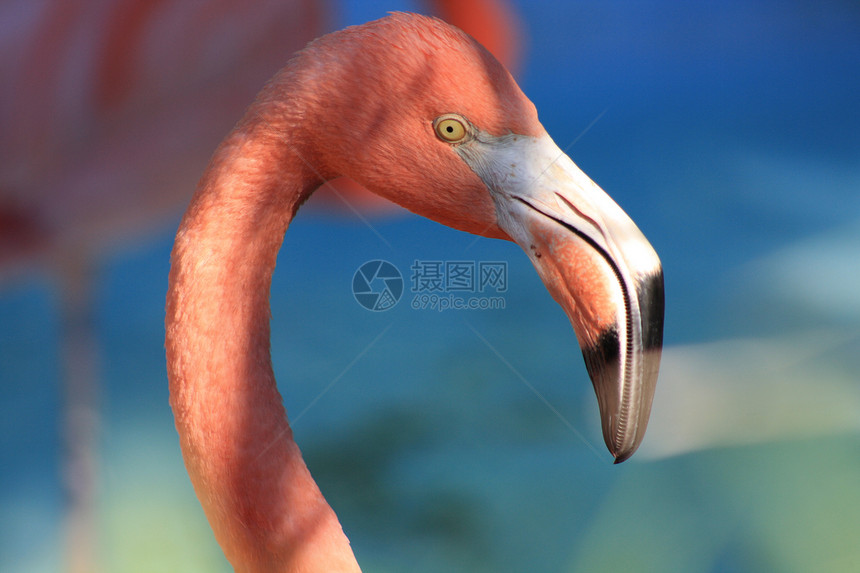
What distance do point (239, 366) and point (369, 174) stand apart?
407 millimetres

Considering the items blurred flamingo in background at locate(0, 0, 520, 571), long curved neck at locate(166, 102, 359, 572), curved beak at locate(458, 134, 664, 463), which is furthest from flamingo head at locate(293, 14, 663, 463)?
blurred flamingo in background at locate(0, 0, 520, 571)

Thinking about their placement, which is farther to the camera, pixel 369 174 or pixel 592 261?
pixel 369 174

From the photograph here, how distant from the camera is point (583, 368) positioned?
1545mm

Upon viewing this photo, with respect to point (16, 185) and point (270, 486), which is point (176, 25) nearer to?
point (16, 185)

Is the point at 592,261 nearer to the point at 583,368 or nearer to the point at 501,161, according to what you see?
the point at 501,161

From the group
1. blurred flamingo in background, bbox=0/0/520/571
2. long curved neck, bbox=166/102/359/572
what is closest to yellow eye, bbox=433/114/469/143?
long curved neck, bbox=166/102/359/572

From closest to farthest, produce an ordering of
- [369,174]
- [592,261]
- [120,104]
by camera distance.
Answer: [592,261]
[369,174]
[120,104]

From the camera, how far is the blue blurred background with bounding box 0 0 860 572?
1513 millimetres
